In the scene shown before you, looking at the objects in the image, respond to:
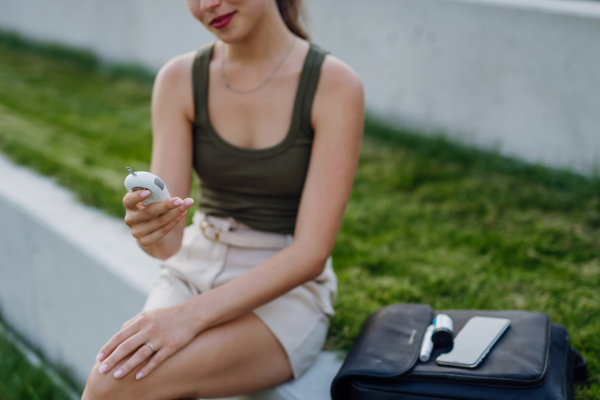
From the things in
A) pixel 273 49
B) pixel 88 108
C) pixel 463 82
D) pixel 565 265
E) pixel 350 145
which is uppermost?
pixel 273 49

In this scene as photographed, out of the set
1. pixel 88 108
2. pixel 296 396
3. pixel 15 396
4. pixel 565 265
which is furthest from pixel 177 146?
pixel 88 108

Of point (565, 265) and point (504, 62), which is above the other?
point (504, 62)

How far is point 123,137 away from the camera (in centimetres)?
426

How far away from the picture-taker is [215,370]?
4.59ft

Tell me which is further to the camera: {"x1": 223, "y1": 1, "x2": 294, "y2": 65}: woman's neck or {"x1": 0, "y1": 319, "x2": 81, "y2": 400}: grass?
{"x1": 0, "y1": 319, "x2": 81, "y2": 400}: grass

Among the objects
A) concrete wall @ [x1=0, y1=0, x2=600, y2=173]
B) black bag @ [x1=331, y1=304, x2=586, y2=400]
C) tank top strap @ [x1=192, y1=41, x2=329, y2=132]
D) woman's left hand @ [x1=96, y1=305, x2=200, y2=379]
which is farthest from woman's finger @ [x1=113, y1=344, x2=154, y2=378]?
concrete wall @ [x1=0, y1=0, x2=600, y2=173]

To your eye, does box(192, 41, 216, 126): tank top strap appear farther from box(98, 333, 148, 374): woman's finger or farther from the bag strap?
the bag strap

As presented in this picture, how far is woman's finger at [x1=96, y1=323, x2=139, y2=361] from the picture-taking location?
1342 millimetres

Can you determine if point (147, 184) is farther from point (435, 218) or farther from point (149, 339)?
point (435, 218)

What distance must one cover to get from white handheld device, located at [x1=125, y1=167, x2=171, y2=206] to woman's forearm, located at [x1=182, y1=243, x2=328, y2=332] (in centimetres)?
33

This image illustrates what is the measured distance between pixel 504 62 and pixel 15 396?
3225mm

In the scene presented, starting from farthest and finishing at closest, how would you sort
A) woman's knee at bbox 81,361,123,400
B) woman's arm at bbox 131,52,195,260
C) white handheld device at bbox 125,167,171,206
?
1. woman's arm at bbox 131,52,195,260
2. woman's knee at bbox 81,361,123,400
3. white handheld device at bbox 125,167,171,206

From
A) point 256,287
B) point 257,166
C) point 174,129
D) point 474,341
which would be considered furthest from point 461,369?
point 174,129

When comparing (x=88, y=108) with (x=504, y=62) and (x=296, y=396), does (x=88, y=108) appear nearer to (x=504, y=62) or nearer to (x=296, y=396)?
(x=504, y=62)
